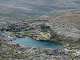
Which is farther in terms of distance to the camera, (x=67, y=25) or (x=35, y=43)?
(x=67, y=25)

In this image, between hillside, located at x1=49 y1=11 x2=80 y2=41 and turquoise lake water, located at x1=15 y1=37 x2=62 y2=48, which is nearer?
turquoise lake water, located at x1=15 y1=37 x2=62 y2=48

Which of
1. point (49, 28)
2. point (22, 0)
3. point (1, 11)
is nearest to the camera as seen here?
point (49, 28)

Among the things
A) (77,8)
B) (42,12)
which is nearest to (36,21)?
(42,12)

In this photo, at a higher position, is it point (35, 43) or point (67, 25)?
point (67, 25)

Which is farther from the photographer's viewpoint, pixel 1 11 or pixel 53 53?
pixel 1 11

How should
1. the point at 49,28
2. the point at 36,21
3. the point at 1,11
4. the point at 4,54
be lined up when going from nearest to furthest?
the point at 4,54 < the point at 49,28 < the point at 36,21 < the point at 1,11

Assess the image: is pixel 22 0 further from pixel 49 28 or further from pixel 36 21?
pixel 49 28

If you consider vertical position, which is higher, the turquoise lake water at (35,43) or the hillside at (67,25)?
the hillside at (67,25)

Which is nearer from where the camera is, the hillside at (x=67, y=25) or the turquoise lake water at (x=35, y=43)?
the turquoise lake water at (x=35, y=43)

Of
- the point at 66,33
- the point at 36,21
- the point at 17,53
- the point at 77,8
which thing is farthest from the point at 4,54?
the point at 77,8

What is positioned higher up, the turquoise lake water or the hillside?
the hillside
